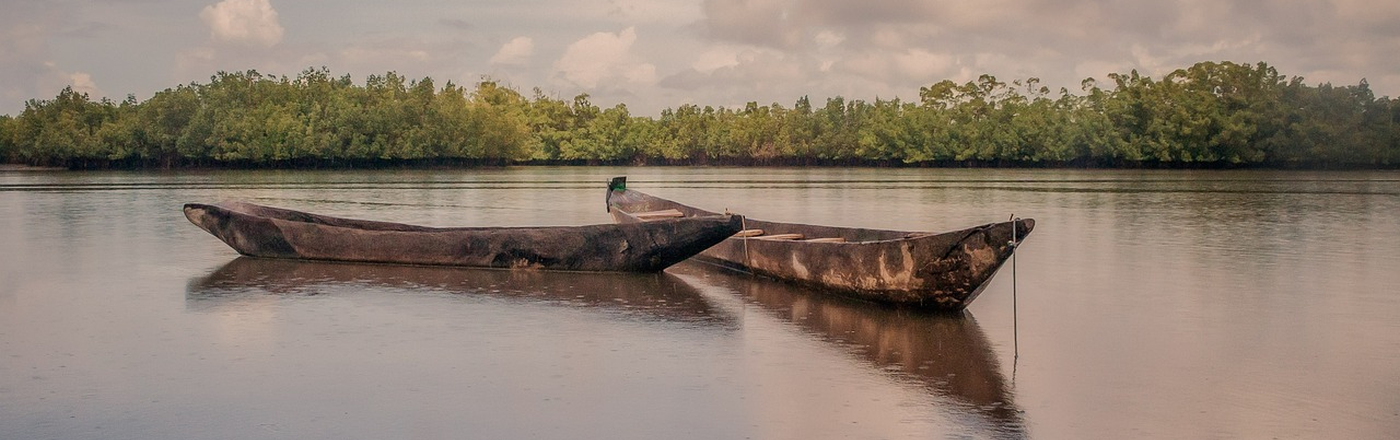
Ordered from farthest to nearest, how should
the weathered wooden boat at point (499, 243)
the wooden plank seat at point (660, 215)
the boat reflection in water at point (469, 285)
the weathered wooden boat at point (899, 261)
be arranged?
1. the wooden plank seat at point (660, 215)
2. the weathered wooden boat at point (499, 243)
3. the boat reflection in water at point (469, 285)
4. the weathered wooden boat at point (899, 261)

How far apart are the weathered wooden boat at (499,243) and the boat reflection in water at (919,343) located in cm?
66

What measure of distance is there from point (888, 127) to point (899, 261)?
94677mm

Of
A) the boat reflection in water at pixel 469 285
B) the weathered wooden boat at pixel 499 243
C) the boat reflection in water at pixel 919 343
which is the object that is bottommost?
the boat reflection in water at pixel 919 343

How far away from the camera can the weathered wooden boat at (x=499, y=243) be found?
13.1 meters

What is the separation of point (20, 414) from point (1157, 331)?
296 inches

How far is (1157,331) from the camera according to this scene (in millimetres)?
9492

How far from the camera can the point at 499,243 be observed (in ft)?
44.9

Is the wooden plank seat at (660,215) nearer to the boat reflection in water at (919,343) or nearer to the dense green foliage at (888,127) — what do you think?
the boat reflection in water at (919,343)

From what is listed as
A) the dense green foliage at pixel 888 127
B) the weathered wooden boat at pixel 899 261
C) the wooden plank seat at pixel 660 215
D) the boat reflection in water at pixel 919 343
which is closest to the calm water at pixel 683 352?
the boat reflection in water at pixel 919 343

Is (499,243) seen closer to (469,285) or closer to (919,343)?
(469,285)

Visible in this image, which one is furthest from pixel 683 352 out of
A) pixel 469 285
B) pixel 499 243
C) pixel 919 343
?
pixel 499 243

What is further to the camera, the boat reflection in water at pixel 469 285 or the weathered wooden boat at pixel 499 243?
the weathered wooden boat at pixel 499 243

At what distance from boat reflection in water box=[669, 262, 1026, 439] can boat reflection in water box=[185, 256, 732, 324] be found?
0.70 metres

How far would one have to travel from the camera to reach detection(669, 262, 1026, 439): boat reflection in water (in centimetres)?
683
